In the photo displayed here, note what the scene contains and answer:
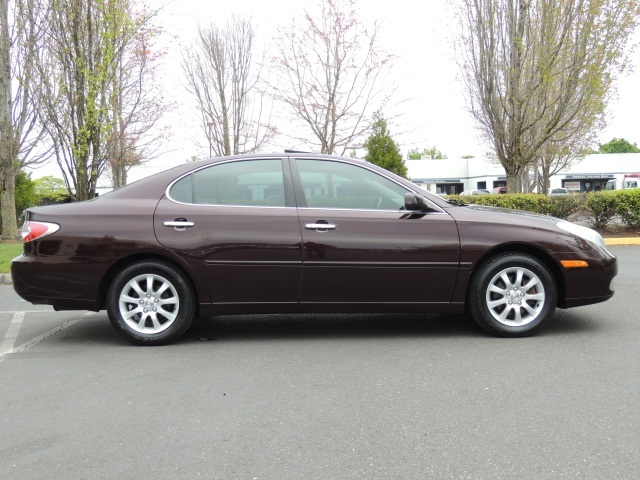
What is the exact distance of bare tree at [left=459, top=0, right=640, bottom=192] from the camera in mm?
15438

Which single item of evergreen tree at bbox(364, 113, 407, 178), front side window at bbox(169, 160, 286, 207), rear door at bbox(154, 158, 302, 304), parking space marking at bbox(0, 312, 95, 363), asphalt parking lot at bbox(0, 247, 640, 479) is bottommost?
asphalt parking lot at bbox(0, 247, 640, 479)

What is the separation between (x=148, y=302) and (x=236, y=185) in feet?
4.03

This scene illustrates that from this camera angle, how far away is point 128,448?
3.09m

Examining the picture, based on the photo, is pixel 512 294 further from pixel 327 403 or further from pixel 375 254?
pixel 327 403

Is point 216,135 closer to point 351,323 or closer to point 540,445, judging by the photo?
point 351,323

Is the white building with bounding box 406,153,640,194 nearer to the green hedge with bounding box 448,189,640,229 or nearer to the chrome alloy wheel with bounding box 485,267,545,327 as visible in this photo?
the green hedge with bounding box 448,189,640,229

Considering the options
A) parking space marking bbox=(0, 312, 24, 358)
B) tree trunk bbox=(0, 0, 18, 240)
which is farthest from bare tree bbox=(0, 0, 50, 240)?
parking space marking bbox=(0, 312, 24, 358)

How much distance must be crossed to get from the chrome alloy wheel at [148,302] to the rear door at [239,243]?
12.3 inches

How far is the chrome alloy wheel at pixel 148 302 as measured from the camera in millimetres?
5090

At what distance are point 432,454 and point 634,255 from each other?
32.0ft

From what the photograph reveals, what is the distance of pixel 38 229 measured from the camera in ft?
16.9

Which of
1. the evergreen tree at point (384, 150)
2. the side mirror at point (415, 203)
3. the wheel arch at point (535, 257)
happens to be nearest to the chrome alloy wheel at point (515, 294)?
the wheel arch at point (535, 257)

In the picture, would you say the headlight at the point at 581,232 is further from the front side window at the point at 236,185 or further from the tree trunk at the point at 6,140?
the tree trunk at the point at 6,140

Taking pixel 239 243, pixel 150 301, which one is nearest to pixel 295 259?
pixel 239 243
